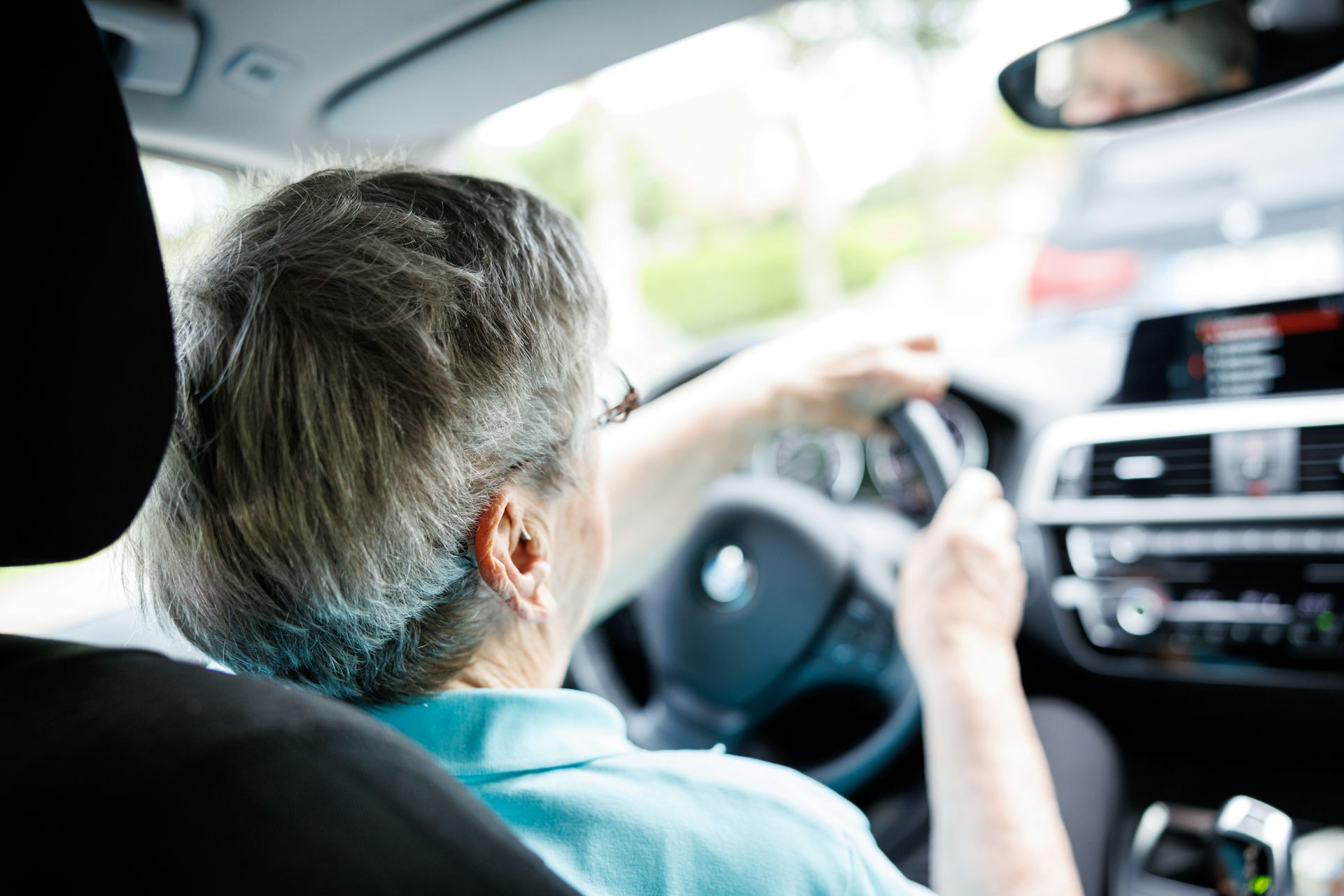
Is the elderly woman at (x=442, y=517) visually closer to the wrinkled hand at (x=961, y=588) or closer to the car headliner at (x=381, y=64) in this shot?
the wrinkled hand at (x=961, y=588)

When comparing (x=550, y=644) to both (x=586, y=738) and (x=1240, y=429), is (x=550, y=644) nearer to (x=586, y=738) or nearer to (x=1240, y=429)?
(x=586, y=738)

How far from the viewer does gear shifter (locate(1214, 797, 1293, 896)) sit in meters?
1.60

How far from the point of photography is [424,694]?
0.99 m

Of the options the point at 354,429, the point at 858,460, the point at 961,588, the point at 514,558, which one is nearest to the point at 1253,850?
the point at 961,588

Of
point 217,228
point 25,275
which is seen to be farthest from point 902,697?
point 25,275

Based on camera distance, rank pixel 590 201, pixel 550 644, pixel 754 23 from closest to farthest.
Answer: pixel 550 644
pixel 754 23
pixel 590 201

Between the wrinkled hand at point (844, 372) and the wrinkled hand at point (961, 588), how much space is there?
0.23m

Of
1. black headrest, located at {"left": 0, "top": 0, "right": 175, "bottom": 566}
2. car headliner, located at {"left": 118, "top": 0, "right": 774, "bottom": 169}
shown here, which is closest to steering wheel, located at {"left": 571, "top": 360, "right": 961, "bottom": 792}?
car headliner, located at {"left": 118, "top": 0, "right": 774, "bottom": 169}

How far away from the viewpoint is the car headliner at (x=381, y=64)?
1.45 metres

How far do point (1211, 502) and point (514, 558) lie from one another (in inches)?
63.3

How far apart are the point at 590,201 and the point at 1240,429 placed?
926 cm

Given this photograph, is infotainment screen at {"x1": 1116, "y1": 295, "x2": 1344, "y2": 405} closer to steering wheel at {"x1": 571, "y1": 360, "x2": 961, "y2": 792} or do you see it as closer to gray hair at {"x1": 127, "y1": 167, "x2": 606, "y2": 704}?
steering wheel at {"x1": 571, "y1": 360, "x2": 961, "y2": 792}

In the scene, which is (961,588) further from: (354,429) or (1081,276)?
(1081,276)

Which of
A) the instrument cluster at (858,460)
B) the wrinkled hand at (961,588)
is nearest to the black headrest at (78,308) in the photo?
the wrinkled hand at (961,588)
